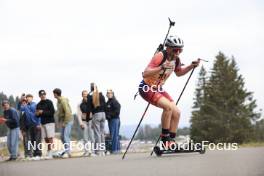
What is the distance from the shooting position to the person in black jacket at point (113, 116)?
1653 cm

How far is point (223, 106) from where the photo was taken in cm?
7819

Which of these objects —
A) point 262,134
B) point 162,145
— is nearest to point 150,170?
point 162,145

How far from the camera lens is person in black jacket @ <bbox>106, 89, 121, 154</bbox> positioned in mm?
16531

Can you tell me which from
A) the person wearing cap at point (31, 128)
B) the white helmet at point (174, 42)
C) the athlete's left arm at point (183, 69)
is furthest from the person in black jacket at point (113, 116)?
the white helmet at point (174, 42)

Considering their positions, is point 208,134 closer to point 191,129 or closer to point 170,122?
point 191,129

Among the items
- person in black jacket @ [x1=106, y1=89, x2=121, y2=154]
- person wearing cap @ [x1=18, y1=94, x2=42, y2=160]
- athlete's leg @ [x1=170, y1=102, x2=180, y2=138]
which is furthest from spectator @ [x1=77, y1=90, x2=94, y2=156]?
athlete's leg @ [x1=170, y1=102, x2=180, y2=138]

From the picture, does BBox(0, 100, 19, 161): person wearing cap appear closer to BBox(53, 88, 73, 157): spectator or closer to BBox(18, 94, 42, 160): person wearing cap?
BBox(18, 94, 42, 160): person wearing cap

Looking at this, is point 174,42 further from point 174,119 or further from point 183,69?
point 174,119

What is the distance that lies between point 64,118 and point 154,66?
197 inches

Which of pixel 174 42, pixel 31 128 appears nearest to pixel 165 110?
pixel 174 42

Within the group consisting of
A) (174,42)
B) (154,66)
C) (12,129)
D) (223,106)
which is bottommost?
(12,129)

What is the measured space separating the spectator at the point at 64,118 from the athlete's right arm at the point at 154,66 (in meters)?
4.73

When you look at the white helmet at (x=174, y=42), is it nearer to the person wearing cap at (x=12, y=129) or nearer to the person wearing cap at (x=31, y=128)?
the person wearing cap at (x=31, y=128)

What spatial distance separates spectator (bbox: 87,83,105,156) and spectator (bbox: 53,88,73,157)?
22.9 inches
